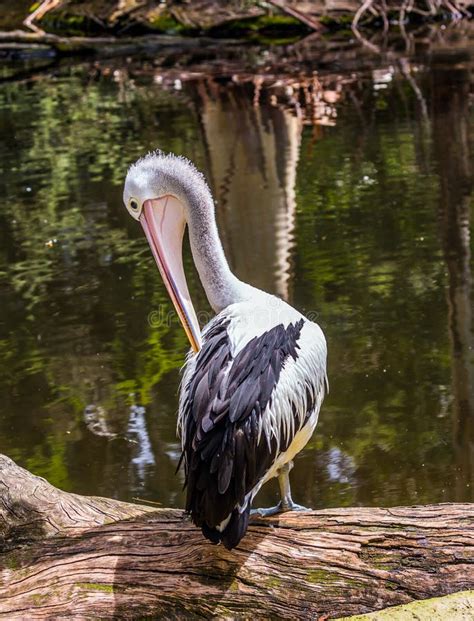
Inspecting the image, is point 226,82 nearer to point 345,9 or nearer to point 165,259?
point 345,9

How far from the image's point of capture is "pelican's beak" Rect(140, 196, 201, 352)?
3852 millimetres

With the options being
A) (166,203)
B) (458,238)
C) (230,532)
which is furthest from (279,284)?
(230,532)

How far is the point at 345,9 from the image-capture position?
23.2m

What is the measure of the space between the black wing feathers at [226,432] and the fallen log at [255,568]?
0.18 meters

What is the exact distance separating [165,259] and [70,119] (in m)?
11.8

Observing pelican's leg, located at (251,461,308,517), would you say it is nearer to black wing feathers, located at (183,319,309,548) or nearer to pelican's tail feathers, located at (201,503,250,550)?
black wing feathers, located at (183,319,309,548)

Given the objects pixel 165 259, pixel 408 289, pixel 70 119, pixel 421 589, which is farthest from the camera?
pixel 70 119

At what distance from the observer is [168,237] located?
3.93 metres

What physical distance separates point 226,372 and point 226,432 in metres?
0.25

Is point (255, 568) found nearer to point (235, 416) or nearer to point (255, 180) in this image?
point (235, 416)

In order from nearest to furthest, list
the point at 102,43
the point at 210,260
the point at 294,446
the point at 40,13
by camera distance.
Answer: the point at 294,446, the point at 210,260, the point at 40,13, the point at 102,43

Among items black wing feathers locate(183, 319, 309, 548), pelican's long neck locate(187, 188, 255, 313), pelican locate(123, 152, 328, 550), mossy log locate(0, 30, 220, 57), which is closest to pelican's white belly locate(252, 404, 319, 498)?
pelican locate(123, 152, 328, 550)

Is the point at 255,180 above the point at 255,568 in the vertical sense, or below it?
below

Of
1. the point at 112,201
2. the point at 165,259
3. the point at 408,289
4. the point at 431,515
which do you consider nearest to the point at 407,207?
the point at 408,289
